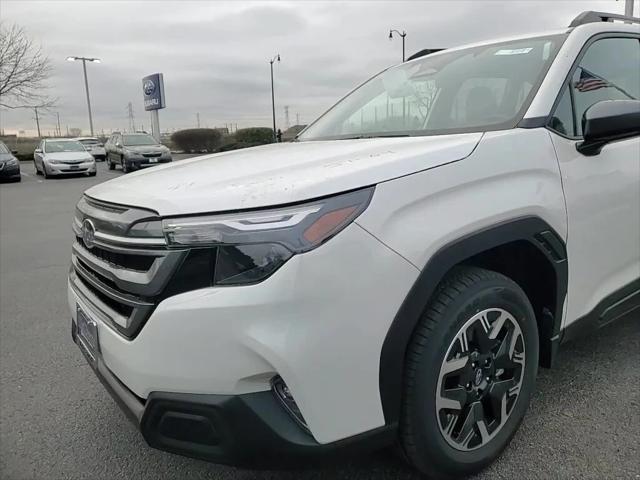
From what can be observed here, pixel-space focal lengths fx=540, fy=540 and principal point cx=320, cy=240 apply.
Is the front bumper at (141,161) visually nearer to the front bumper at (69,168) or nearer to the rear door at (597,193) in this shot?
the front bumper at (69,168)


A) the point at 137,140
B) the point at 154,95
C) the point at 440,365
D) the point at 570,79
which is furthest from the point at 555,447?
the point at 154,95

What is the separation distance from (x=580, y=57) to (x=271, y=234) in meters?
1.92

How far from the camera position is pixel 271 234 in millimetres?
1603

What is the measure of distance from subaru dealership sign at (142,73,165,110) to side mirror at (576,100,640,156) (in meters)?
29.4

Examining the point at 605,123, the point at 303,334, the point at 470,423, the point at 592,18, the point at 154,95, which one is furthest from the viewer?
the point at 154,95

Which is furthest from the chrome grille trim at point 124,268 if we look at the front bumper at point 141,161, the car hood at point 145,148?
the car hood at point 145,148

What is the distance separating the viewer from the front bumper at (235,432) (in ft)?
5.33

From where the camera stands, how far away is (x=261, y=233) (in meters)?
1.61

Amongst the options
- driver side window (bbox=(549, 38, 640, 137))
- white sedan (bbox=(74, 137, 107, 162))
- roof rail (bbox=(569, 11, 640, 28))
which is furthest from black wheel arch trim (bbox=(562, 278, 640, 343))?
white sedan (bbox=(74, 137, 107, 162))

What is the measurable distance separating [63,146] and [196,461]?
2019 centimetres

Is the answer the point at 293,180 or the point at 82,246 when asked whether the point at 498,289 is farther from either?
the point at 82,246

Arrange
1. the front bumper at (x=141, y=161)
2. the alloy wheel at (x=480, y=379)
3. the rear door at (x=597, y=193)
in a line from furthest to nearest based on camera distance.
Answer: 1. the front bumper at (x=141, y=161)
2. the rear door at (x=597, y=193)
3. the alloy wheel at (x=480, y=379)

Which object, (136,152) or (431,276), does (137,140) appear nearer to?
(136,152)

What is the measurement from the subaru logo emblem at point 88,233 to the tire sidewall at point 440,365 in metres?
1.28
